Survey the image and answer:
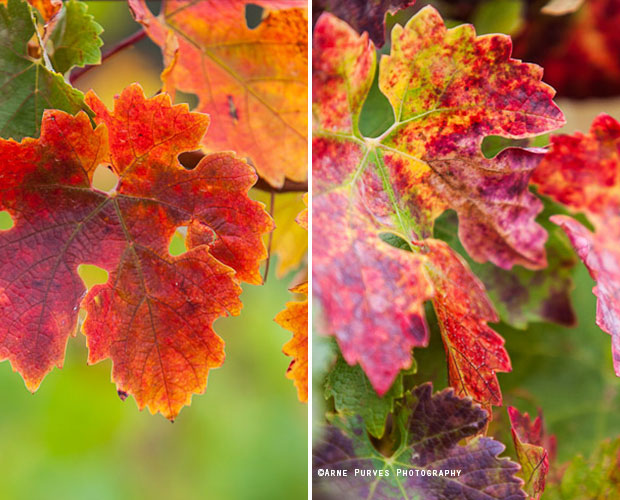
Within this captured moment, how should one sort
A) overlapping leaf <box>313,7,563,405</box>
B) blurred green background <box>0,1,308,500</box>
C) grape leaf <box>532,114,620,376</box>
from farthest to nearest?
blurred green background <box>0,1,308,500</box> < grape leaf <box>532,114,620,376</box> < overlapping leaf <box>313,7,563,405</box>

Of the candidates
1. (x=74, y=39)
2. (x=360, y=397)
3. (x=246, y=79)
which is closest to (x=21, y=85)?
(x=74, y=39)

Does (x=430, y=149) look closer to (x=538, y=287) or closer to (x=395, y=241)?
(x=395, y=241)

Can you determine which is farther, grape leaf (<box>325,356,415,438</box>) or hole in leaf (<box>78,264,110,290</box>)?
hole in leaf (<box>78,264,110,290</box>)

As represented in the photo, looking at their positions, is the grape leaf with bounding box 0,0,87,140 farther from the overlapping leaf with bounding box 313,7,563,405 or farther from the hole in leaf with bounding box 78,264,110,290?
the hole in leaf with bounding box 78,264,110,290

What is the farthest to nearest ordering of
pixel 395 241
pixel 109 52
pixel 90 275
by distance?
pixel 90 275
pixel 109 52
pixel 395 241

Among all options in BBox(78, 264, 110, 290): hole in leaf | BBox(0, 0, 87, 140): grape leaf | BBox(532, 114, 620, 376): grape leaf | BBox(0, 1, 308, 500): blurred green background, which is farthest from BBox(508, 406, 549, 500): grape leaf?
BBox(0, 1, 308, 500): blurred green background
